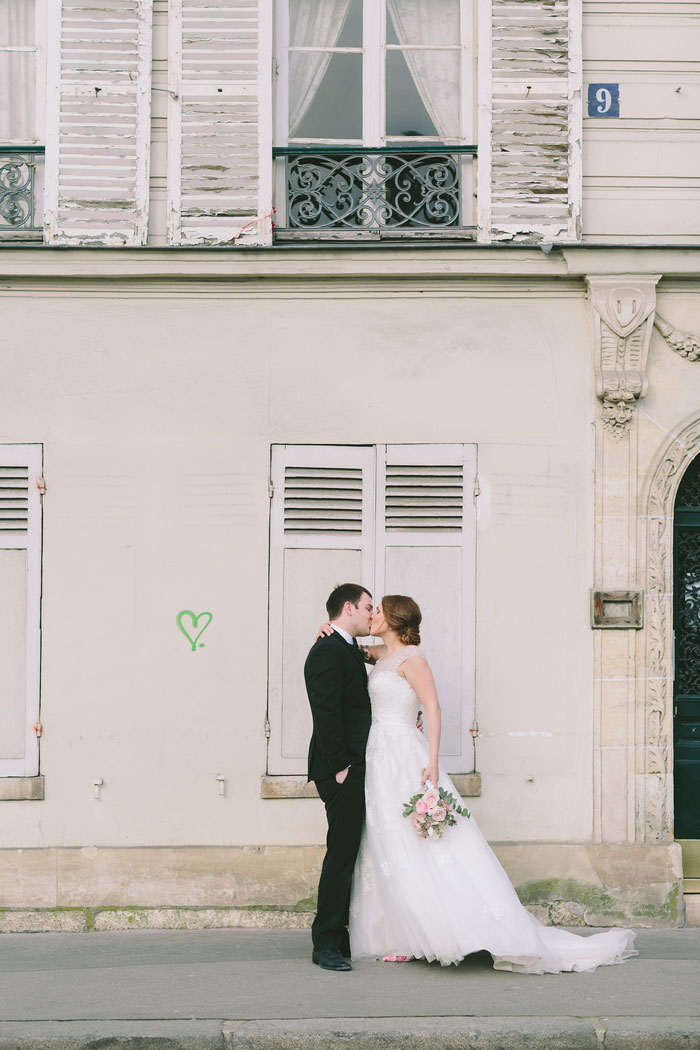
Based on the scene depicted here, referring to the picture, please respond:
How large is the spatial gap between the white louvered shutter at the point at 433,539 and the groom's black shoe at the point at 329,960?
5.91ft

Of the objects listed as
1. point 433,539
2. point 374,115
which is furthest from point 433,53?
point 433,539

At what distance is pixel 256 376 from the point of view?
8.16 metres

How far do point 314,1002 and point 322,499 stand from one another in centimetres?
302

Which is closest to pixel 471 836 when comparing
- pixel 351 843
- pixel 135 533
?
pixel 351 843

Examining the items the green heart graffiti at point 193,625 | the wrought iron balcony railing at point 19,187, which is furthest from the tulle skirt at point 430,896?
the wrought iron balcony railing at point 19,187

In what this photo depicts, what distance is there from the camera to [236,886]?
26.2 ft

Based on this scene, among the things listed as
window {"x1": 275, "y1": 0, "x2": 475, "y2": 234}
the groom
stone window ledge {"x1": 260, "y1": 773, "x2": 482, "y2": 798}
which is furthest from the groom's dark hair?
window {"x1": 275, "y1": 0, "x2": 475, "y2": 234}

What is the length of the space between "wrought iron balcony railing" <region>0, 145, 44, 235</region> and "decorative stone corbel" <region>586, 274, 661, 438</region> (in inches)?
135

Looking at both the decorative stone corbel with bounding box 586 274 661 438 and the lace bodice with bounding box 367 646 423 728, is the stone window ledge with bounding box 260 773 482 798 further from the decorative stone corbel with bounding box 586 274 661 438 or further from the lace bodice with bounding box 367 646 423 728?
the decorative stone corbel with bounding box 586 274 661 438

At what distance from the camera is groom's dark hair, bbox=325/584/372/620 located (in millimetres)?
7215

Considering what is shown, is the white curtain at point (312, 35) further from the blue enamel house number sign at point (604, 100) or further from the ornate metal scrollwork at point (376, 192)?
the blue enamel house number sign at point (604, 100)

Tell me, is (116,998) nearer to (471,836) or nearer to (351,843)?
(351,843)

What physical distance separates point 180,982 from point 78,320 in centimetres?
389

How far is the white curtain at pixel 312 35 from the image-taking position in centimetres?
849
